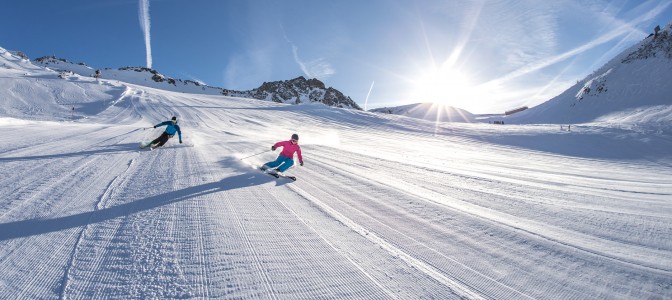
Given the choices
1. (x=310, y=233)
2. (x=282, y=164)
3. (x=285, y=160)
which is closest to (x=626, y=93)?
(x=285, y=160)

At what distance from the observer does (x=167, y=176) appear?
17.4 ft

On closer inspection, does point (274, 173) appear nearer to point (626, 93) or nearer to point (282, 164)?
point (282, 164)

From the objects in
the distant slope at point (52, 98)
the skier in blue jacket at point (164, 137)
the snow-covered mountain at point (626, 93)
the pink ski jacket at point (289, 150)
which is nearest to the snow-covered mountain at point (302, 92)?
the snow-covered mountain at point (626, 93)

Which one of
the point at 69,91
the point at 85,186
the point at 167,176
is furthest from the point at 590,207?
the point at 69,91

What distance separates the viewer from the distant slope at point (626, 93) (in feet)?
94.7

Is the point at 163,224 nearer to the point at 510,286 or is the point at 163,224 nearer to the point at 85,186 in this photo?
the point at 85,186

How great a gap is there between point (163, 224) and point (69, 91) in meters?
31.4

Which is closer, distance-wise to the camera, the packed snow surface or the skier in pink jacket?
the packed snow surface

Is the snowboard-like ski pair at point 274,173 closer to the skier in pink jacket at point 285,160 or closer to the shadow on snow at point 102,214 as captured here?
the skier in pink jacket at point 285,160

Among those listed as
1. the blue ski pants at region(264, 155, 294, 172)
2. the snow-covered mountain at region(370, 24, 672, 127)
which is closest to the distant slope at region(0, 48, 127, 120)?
the blue ski pants at region(264, 155, 294, 172)

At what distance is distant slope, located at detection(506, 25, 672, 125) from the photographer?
28875mm

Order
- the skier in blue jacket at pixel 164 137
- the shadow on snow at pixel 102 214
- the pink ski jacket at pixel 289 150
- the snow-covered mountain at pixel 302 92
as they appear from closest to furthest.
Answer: the shadow on snow at pixel 102 214 → the pink ski jacket at pixel 289 150 → the skier in blue jacket at pixel 164 137 → the snow-covered mountain at pixel 302 92

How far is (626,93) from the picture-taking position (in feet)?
109

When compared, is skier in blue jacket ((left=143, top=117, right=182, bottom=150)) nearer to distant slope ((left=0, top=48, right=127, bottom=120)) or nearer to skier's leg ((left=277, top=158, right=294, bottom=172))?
skier's leg ((left=277, top=158, right=294, bottom=172))
